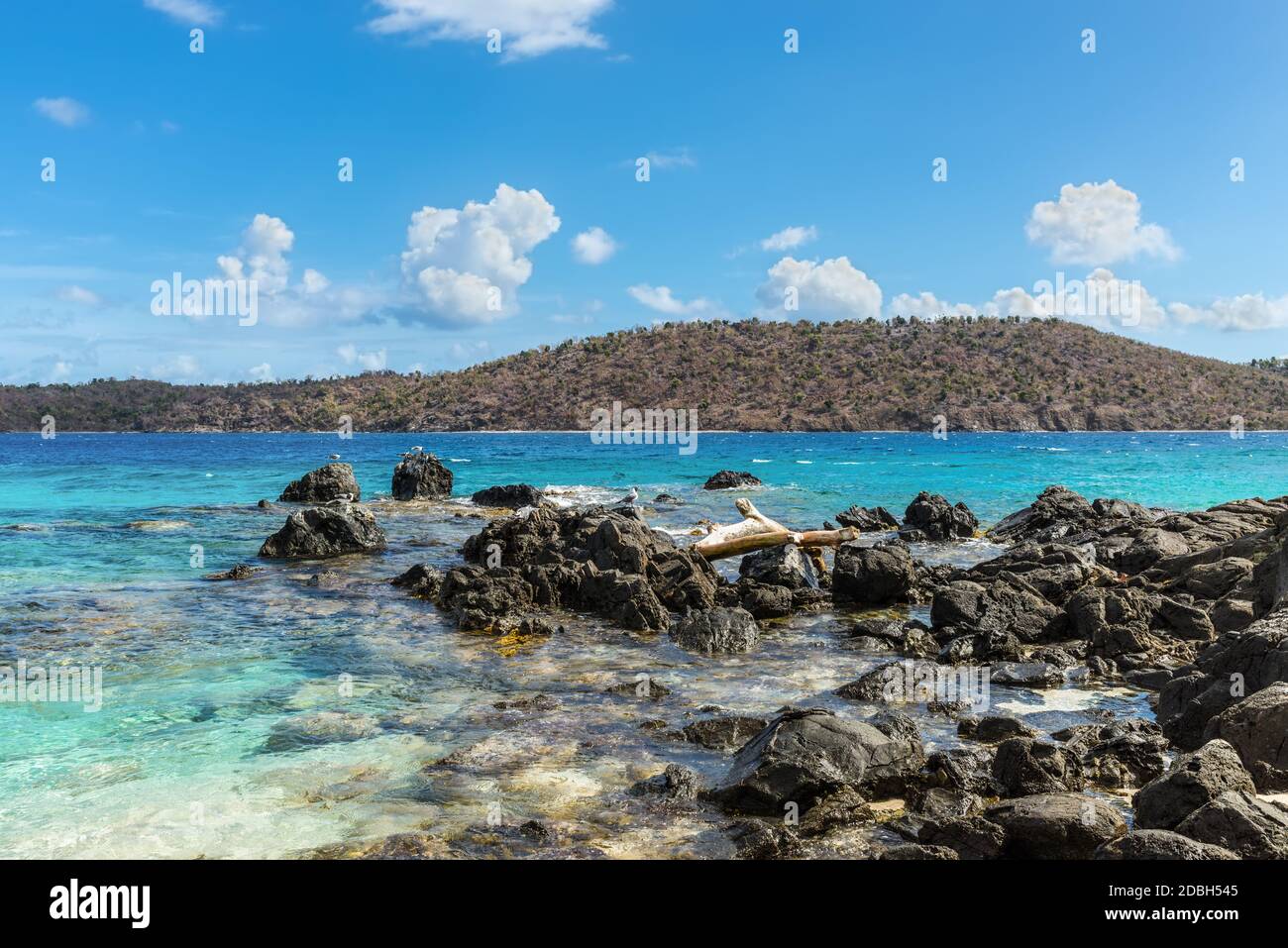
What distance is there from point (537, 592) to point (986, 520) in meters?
23.0

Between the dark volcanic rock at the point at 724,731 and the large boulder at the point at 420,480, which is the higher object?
the large boulder at the point at 420,480

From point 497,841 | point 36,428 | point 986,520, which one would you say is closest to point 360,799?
point 497,841

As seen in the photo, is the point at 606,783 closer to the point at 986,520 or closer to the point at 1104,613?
the point at 1104,613

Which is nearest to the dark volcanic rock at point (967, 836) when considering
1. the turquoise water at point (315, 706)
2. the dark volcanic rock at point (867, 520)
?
the turquoise water at point (315, 706)

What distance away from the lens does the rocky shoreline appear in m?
7.07

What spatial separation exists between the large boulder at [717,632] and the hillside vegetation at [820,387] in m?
127

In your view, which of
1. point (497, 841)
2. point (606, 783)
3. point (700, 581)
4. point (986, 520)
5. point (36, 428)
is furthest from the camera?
point (36, 428)

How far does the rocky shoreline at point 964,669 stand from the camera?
7074mm

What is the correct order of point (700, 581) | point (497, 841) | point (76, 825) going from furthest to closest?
1. point (700, 581)
2. point (76, 825)
3. point (497, 841)

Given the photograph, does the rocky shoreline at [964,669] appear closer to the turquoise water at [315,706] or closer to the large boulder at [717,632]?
the large boulder at [717,632]

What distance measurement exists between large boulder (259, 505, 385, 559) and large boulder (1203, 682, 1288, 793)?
867 inches

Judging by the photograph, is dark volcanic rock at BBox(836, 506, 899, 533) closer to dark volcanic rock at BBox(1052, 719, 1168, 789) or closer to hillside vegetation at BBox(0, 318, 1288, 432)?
dark volcanic rock at BBox(1052, 719, 1168, 789)

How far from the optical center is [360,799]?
8.36 metres
